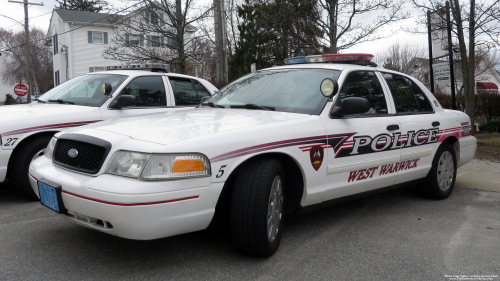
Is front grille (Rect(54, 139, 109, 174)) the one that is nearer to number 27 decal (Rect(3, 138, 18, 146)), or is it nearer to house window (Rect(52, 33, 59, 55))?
number 27 decal (Rect(3, 138, 18, 146))

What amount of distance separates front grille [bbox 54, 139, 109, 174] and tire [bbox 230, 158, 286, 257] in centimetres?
96

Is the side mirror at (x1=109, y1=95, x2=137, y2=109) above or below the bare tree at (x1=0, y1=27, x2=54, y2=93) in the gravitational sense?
below

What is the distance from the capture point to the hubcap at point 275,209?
327 centimetres

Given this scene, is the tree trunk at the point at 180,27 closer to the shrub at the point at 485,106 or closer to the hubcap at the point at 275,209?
the shrub at the point at 485,106

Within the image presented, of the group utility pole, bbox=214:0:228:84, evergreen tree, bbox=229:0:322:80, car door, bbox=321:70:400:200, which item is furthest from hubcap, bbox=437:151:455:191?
utility pole, bbox=214:0:228:84

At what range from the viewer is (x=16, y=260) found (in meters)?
3.21

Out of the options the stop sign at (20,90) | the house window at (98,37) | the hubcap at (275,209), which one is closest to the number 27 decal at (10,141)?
the hubcap at (275,209)

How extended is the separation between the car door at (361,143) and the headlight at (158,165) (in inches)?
50.9

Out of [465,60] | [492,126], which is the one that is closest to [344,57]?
[465,60]

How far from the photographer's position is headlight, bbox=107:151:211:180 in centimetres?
277

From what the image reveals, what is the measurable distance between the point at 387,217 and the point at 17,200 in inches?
159

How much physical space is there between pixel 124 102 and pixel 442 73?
9.14 m

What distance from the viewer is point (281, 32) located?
564 inches

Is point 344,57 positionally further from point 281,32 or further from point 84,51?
point 84,51
